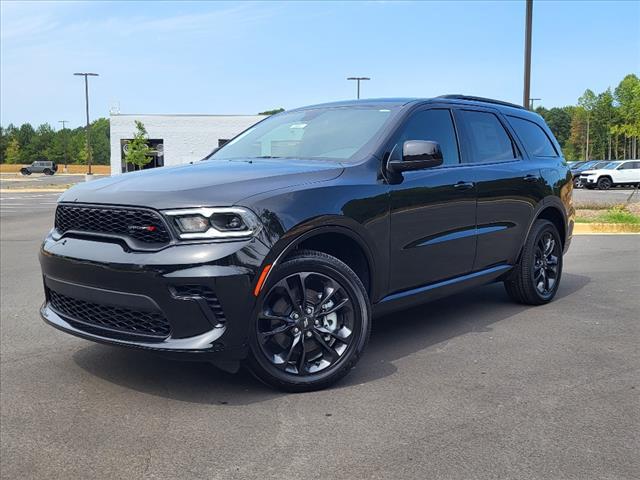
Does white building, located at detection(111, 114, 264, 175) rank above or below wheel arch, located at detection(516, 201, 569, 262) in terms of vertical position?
above

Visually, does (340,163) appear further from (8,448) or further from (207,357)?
(8,448)

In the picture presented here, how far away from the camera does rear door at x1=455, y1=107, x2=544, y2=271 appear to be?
16.5 feet

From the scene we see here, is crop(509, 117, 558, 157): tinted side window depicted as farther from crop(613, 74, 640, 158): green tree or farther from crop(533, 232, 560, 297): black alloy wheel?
crop(613, 74, 640, 158): green tree

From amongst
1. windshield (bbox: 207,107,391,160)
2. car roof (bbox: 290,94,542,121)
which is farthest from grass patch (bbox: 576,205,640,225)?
windshield (bbox: 207,107,391,160)

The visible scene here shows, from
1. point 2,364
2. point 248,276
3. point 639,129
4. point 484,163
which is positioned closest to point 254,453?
→ point 248,276

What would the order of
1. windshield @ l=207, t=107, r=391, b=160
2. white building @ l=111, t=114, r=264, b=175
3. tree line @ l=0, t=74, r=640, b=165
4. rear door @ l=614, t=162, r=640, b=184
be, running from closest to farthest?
windshield @ l=207, t=107, r=391, b=160, rear door @ l=614, t=162, r=640, b=184, white building @ l=111, t=114, r=264, b=175, tree line @ l=0, t=74, r=640, b=165

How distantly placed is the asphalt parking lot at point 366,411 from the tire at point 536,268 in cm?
55

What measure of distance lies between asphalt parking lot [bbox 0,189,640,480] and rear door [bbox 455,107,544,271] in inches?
26.5

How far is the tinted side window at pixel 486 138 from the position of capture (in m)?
5.11

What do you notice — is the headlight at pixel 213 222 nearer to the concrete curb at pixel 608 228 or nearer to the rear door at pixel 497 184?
the rear door at pixel 497 184

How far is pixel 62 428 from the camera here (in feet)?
10.7

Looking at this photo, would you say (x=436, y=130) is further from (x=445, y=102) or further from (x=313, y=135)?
(x=313, y=135)

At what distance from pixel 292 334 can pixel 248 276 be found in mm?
495

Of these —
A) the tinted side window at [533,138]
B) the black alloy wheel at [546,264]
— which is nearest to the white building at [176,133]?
the tinted side window at [533,138]
